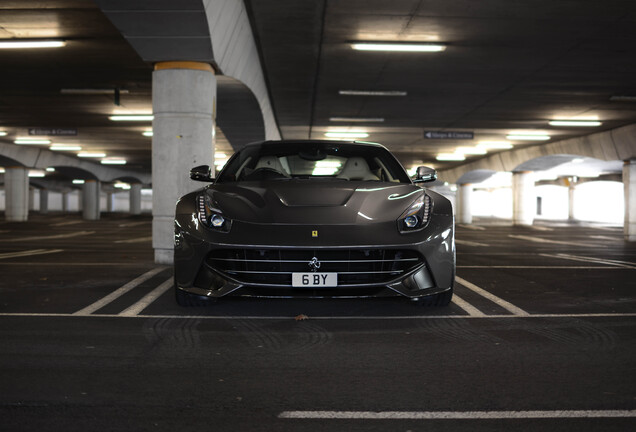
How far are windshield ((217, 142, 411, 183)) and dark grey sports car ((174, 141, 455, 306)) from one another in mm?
702

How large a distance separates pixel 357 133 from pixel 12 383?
23092 mm

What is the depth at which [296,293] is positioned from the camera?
426 centimetres

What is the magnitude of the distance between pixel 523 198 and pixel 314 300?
35493 mm

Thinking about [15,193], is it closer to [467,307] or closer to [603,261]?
[603,261]

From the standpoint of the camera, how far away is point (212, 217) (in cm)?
458

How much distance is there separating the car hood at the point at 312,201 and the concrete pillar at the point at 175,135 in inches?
181

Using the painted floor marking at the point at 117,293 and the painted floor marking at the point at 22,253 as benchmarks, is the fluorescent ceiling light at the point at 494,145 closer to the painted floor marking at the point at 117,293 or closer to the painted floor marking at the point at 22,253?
the painted floor marking at the point at 22,253

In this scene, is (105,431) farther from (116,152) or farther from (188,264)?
(116,152)

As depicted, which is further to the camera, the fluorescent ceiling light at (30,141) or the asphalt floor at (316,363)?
the fluorescent ceiling light at (30,141)

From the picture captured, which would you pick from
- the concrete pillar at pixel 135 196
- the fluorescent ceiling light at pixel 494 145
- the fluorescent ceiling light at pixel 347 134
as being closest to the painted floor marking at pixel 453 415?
the fluorescent ceiling light at pixel 347 134

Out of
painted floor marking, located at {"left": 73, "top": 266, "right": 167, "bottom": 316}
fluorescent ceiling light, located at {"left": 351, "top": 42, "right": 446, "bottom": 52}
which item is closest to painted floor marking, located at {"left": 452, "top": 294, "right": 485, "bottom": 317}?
painted floor marking, located at {"left": 73, "top": 266, "right": 167, "bottom": 316}

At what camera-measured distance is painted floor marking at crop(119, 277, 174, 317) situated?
16.6 feet

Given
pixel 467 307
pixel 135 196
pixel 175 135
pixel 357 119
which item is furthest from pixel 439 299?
pixel 135 196

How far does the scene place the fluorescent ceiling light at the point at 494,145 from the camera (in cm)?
2873
